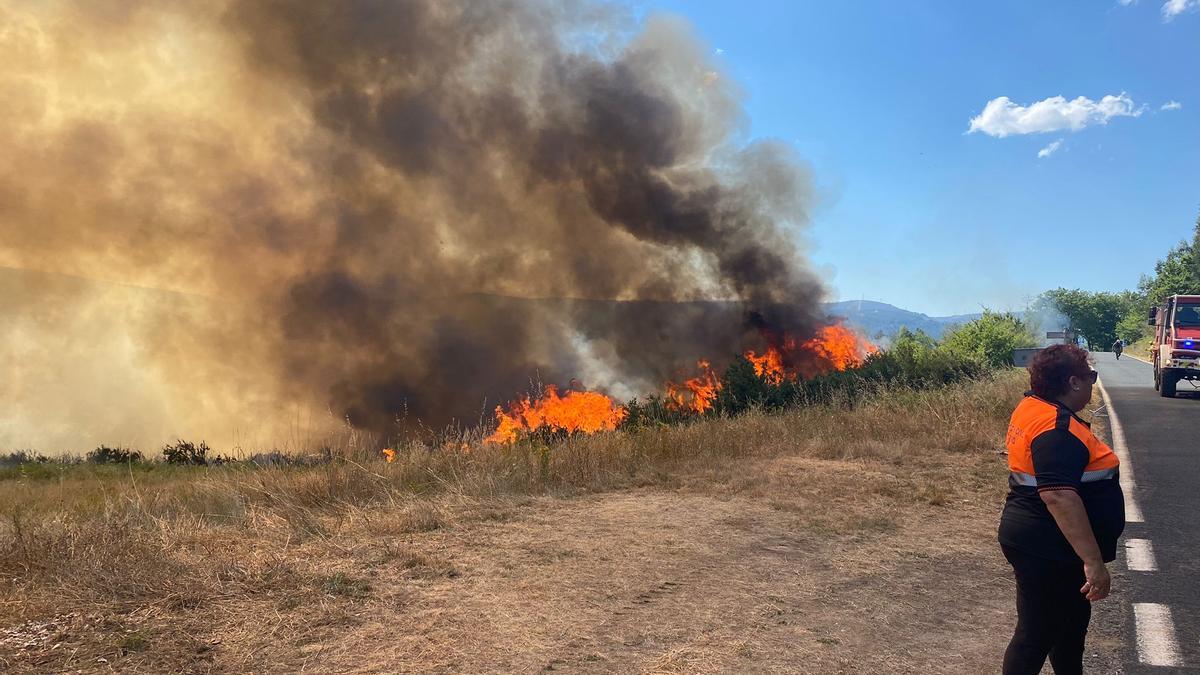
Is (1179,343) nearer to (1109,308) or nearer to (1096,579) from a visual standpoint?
(1096,579)

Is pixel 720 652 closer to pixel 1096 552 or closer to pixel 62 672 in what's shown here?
pixel 1096 552

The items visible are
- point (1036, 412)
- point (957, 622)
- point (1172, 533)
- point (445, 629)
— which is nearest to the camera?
point (1036, 412)

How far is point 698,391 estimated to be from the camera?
2031cm

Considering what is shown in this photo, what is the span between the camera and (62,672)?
116 inches

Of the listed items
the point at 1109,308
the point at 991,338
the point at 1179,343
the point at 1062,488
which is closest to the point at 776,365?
the point at 1179,343

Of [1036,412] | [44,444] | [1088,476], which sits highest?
[1036,412]

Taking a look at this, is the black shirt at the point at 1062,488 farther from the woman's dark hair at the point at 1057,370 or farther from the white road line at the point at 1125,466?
the white road line at the point at 1125,466

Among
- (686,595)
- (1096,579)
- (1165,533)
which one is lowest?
(1165,533)

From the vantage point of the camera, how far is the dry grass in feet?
10.9

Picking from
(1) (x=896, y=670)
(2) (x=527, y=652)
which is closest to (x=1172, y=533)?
(1) (x=896, y=670)

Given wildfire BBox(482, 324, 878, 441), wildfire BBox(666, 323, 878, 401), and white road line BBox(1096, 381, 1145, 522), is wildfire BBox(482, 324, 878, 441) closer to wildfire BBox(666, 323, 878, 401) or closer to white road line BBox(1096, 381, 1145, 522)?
wildfire BBox(666, 323, 878, 401)

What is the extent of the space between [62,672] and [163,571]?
41.5 inches

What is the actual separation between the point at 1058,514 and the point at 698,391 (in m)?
17.9

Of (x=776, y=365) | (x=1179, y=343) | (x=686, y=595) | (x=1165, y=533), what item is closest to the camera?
(x=686, y=595)
